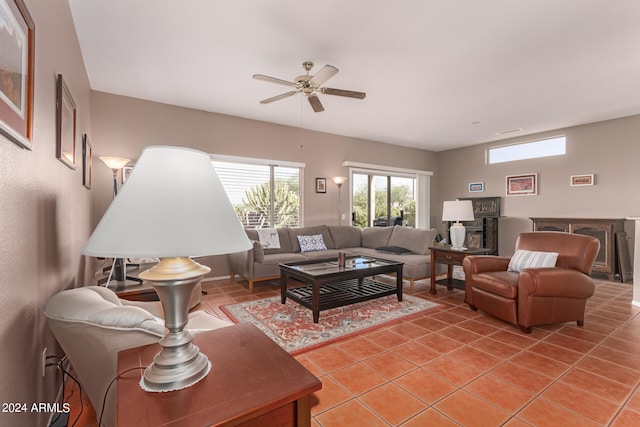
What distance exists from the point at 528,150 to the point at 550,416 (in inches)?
243

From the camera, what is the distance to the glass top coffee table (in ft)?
10.3

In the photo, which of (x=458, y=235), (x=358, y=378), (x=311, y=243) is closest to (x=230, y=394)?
(x=358, y=378)

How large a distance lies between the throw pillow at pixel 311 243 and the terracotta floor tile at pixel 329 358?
257cm

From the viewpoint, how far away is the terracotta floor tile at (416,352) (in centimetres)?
237

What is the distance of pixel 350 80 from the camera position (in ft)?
12.1

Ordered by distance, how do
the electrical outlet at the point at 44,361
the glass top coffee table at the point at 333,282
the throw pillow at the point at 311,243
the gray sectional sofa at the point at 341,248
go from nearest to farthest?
the electrical outlet at the point at 44,361
the glass top coffee table at the point at 333,282
the gray sectional sofa at the point at 341,248
the throw pillow at the point at 311,243

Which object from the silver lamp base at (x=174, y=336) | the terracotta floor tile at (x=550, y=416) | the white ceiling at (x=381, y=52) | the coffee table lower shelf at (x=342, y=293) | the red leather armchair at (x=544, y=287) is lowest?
the terracotta floor tile at (x=550, y=416)

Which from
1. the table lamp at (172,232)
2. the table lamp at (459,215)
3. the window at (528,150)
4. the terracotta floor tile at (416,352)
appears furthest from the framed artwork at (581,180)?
the table lamp at (172,232)

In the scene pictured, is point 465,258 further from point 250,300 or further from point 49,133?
point 49,133

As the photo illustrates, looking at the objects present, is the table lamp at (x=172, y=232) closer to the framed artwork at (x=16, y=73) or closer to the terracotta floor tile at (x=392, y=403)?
the framed artwork at (x=16, y=73)

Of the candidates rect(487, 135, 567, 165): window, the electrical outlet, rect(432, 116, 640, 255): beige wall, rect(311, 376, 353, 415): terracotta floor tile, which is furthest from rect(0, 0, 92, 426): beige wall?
rect(487, 135, 567, 165): window

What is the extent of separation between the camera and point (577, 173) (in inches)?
225

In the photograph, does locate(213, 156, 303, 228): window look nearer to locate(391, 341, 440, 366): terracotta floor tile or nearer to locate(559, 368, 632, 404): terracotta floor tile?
locate(391, 341, 440, 366): terracotta floor tile

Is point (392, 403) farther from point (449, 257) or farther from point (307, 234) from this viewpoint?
point (307, 234)
